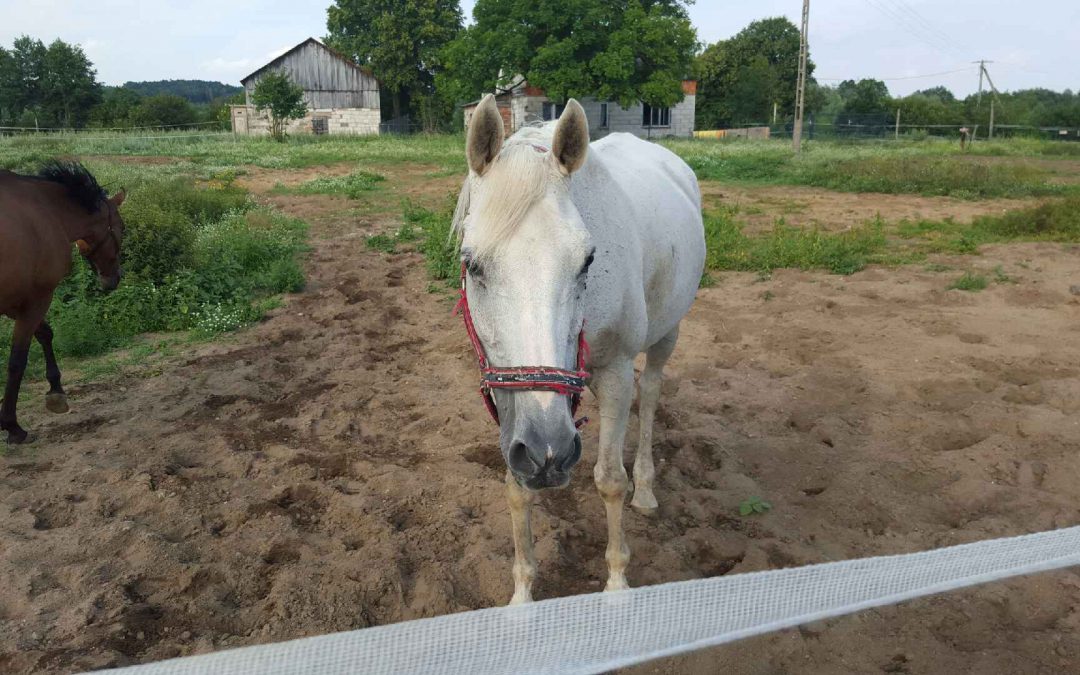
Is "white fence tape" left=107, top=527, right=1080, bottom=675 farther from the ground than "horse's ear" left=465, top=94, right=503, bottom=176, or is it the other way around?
"horse's ear" left=465, top=94, right=503, bottom=176

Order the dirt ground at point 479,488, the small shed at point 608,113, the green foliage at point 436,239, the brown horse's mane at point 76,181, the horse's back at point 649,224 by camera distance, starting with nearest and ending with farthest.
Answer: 1. the horse's back at point 649,224
2. the dirt ground at point 479,488
3. the brown horse's mane at point 76,181
4. the green foliage at point 436,239
5. the small shed at point 608,113

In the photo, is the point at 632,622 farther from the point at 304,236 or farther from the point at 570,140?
the point at 304,236

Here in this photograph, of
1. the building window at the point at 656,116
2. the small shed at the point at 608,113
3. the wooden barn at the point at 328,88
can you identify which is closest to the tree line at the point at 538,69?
the small shed at the point at 608,113

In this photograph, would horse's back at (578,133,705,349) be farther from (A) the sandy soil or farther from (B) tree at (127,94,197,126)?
(B) tree at (127,94,197,126)

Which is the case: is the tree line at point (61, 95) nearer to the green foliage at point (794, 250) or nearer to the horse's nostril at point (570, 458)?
the green foliage at point (794, 250)

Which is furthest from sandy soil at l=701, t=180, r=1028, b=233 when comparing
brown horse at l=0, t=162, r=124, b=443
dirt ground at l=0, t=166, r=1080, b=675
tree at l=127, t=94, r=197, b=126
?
tree at l=127, t=94, r=197, b=126

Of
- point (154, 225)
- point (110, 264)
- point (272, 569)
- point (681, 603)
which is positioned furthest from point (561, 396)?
point (154, 225)

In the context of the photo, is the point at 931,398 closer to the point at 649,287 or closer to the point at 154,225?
the point at 649,287

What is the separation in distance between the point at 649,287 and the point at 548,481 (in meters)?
1.49

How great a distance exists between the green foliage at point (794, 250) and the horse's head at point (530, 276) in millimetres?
6949

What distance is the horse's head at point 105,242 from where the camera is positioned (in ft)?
18.4

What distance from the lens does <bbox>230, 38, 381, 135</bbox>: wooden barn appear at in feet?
141

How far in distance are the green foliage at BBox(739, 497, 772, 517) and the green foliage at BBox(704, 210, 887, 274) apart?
5.41m

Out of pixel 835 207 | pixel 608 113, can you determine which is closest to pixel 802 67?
pixel 835 207
